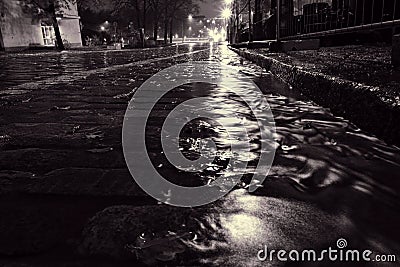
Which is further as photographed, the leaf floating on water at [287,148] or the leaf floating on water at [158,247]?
the leaf floating on water at [287,148]

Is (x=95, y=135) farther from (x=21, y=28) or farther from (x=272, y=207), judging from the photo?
(x=21, y=28)

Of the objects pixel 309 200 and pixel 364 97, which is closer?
pixel 309 200

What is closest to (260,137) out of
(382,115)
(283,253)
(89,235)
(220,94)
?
(382,115)

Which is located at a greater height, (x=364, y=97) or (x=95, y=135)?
(x=364, y=97)

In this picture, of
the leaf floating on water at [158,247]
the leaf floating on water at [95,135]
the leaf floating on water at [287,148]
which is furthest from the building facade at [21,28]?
the leaf floating on water at [158,247]

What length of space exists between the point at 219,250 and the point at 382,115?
4.64 ft

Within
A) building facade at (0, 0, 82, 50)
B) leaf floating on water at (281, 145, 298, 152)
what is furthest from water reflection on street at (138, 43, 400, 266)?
building facade at (0, 0, 82, 50)

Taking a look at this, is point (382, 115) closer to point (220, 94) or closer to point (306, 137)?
point (306, 137)

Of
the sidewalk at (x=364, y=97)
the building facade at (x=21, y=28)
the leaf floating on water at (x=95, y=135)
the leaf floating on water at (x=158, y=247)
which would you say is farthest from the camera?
the building facade at (x=21, y=28)

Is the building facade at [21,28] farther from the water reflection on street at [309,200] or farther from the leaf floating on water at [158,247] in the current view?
the leaf floating on water at [158,247]

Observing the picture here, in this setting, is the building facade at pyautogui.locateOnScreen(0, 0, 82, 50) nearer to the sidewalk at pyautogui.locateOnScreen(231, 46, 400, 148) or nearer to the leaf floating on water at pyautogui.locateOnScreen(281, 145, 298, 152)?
the sidewalk at pyautogui.locateOnScreen(231, 46, 400, 148)

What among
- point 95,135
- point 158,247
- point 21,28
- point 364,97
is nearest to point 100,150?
point 95,135

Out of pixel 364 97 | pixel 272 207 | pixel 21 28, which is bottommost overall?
pixel 272 207

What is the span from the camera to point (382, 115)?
1873 millimetres
